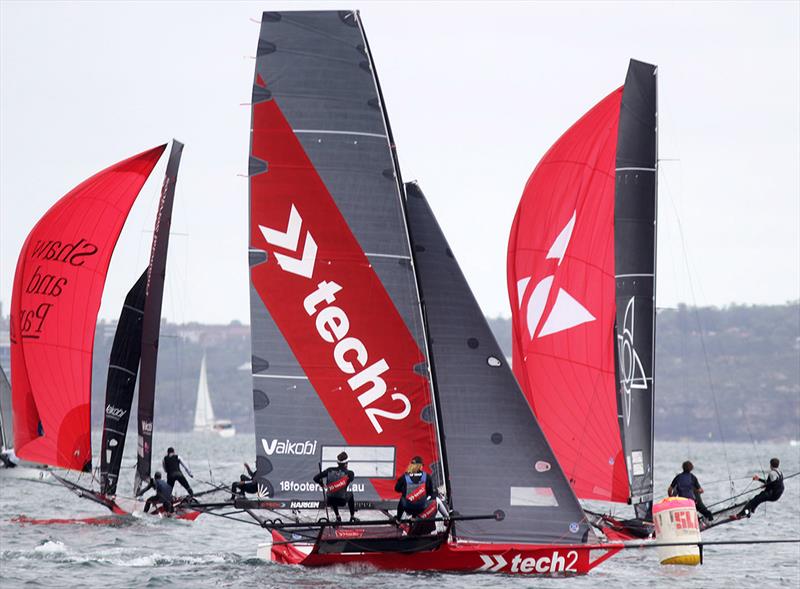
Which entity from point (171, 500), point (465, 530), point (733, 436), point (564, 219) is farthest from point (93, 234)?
point (733, 436)

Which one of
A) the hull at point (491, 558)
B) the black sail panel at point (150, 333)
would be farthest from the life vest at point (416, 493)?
the black sail panel at point (150, 333)

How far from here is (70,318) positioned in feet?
84.7

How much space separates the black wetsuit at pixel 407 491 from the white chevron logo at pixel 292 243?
2787mm

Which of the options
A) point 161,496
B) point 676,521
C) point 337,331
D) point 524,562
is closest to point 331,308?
point 337,331

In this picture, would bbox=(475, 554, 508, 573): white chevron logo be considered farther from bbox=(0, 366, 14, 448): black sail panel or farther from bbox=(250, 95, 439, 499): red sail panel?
bbox=(0, 366, 14, 448): black sail panel

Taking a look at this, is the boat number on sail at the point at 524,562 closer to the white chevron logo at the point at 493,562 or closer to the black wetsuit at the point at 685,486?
the white chevron logo at the point at 493,562

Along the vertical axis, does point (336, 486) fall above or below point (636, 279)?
below

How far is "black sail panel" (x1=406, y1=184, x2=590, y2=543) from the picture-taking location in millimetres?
17812

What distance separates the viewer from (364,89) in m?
18.4

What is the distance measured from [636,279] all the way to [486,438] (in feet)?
17.9

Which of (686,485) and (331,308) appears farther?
(686,485)

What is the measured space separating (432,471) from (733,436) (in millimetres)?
153097

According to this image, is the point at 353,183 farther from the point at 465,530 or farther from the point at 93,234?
the point at 93,234

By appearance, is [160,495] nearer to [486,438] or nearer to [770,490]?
[486,438]
